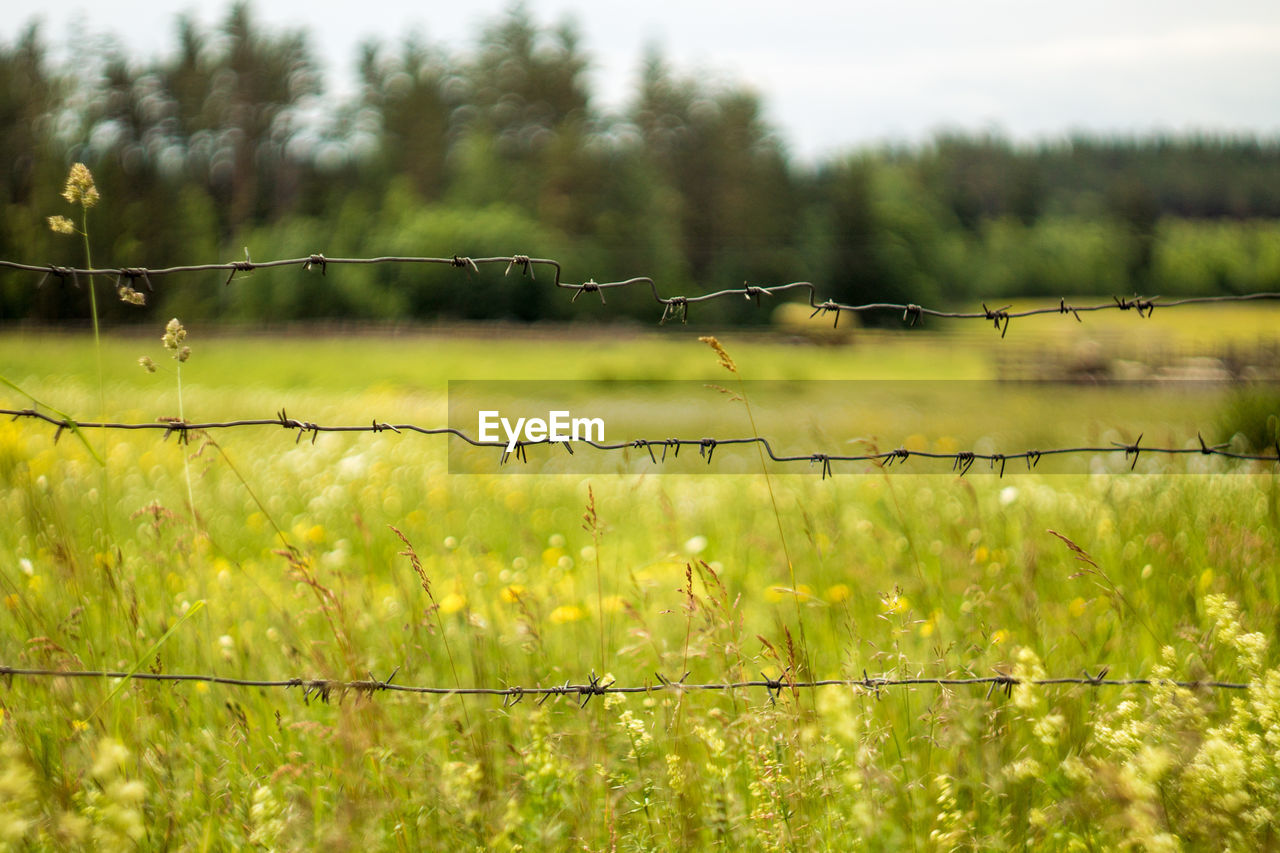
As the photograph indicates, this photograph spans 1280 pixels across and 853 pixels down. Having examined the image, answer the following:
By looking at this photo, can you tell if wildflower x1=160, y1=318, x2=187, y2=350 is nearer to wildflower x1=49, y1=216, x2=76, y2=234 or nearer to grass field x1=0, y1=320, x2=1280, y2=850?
wildflower x1=49, y1=216, x2=76, y2=234

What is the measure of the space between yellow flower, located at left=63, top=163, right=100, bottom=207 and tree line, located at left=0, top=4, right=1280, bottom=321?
99.0ft

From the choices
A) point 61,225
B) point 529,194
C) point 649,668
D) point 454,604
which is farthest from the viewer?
point 529,194

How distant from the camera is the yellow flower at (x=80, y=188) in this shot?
2074 mm

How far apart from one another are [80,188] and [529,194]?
44873mm

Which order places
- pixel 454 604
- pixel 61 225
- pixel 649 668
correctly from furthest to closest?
pixel 454 604, pixel 649 668, pixel 61 225

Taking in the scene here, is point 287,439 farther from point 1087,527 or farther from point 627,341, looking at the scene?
point 627,341

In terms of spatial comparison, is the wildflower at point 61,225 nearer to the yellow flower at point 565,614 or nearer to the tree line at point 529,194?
the yellow flower at point 565,614

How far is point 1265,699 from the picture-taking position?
6.74 ft

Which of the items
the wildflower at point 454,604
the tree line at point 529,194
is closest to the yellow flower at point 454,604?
the wildflower at point 454,604

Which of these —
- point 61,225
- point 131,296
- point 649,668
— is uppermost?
point 61,225

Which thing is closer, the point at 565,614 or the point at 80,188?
the point at 80,188

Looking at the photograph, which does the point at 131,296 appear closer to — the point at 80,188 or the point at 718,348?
the point at 80,188

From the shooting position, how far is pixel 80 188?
6.91 ft

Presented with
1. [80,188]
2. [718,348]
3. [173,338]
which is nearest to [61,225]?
[80,188]
